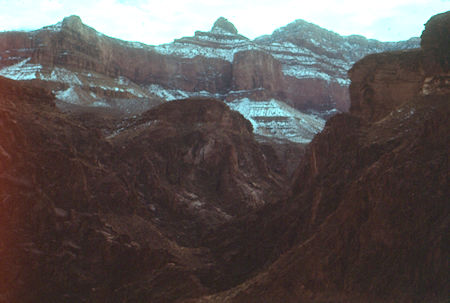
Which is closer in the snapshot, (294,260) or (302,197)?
(294,260)

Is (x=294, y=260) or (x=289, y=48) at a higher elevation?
(x=289, y=48)

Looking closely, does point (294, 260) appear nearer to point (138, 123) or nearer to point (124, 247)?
point (124, 247)

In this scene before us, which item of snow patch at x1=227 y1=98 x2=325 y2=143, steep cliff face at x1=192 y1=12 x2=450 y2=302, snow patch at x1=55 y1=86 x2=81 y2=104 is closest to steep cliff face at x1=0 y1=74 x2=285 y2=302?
steep cliff face at x1=192 y1=12 x2=450 y2=302

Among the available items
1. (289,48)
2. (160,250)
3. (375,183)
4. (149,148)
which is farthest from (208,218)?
(289,48)

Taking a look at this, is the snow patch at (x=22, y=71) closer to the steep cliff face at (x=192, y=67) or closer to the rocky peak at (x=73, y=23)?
the steep cliff face at (x=192, y=67)

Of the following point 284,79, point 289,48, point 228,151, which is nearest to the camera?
point 228,151

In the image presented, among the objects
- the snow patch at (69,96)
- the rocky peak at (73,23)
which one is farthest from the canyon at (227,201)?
the rocky peak at (73,23)
